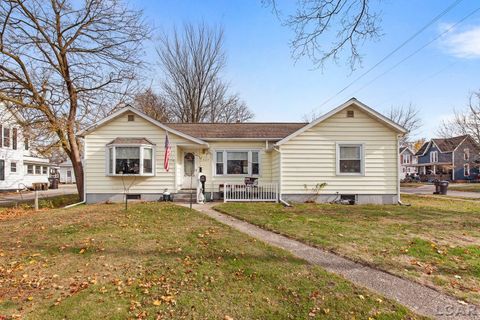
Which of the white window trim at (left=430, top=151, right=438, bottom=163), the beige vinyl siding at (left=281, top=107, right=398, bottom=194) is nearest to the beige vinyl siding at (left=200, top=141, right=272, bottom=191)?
the beige vinyl siding at (left=281, top=107, right=398, bottom=194)

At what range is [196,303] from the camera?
4062mm

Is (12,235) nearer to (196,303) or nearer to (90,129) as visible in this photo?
(196,303)

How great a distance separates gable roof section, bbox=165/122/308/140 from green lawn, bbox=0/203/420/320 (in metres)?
9.32

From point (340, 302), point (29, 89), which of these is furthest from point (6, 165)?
point (340, 302)

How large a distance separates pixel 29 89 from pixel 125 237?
41.2 feet

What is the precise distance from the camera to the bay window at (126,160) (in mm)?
14900

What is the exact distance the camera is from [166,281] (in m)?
4.80

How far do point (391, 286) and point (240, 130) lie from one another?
13.8 m

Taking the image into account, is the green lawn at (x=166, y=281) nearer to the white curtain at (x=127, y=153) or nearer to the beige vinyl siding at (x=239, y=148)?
the white curtain at (x=127, y=153)

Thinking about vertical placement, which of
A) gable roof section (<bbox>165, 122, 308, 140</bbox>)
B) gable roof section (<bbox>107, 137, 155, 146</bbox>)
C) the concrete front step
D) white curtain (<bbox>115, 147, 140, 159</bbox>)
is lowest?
the concrete front step

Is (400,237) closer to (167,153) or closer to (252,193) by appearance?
(252,193)

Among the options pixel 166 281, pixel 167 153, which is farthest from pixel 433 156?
pixel 166 281

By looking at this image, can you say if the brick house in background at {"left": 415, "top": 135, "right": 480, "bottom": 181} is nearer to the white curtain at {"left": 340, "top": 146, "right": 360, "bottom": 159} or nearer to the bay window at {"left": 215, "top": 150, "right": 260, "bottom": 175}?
the white curtain at {"left": 340, "top": 146, "right": 360, "bottom": 159}

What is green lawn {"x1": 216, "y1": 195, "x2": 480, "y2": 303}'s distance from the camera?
16.8 feet
